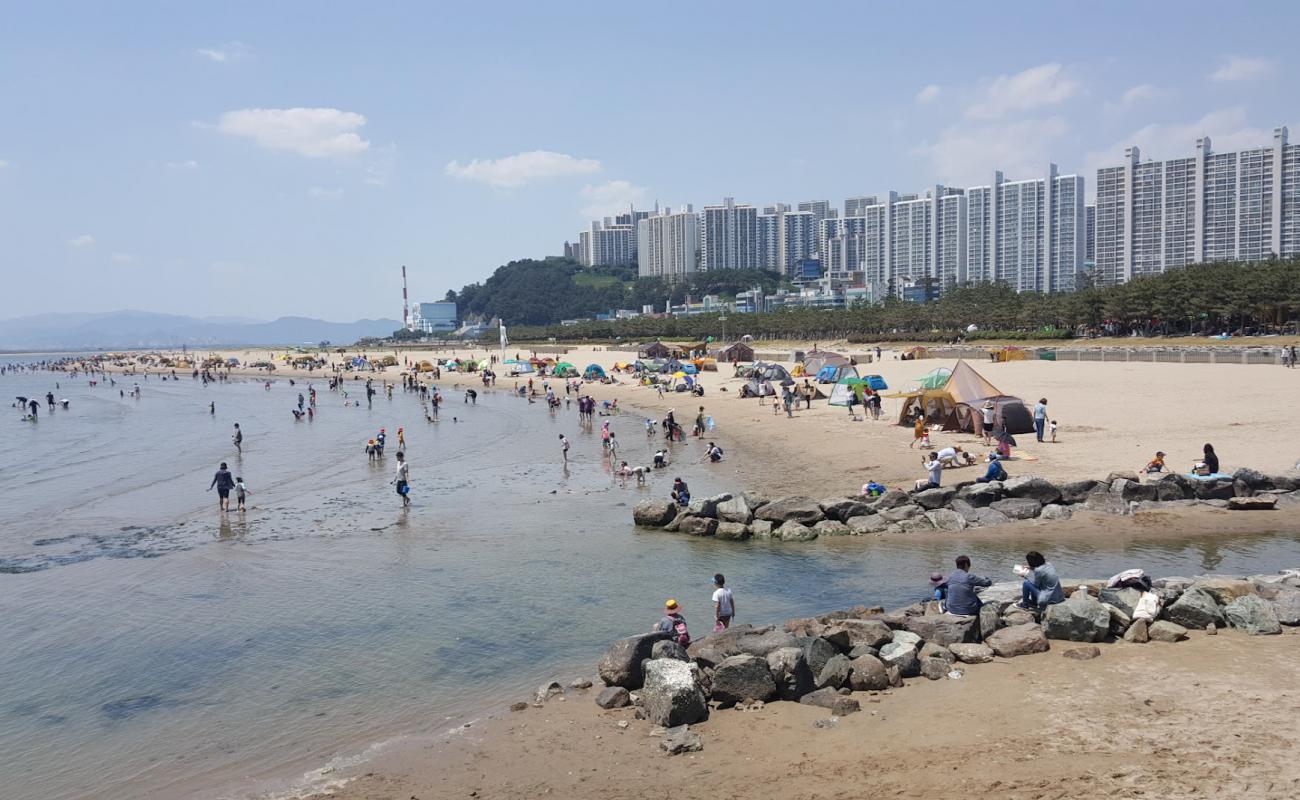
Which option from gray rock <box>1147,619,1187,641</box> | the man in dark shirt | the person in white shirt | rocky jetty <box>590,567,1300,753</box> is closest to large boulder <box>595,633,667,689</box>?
rocky jetty <box>590,567,1300,753</box>

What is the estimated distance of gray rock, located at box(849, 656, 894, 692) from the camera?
942 centimetres

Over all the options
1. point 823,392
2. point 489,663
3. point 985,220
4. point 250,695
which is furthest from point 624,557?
point 985,220

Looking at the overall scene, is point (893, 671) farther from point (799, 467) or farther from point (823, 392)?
point (823, 392)

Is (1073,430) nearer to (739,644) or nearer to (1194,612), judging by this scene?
(1194,612)

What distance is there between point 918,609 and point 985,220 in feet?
591

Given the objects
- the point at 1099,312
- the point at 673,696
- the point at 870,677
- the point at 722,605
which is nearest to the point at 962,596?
the point at 870,677

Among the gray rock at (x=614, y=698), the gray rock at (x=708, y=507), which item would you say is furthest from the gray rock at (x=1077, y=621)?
the gray rock at (x=708, y=507)

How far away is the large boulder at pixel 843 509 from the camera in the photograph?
1802 centimetres

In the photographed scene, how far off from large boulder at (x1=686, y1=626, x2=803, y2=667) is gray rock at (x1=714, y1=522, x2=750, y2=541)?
21.8 feet

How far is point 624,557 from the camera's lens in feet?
54.9

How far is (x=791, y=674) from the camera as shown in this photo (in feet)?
30.9

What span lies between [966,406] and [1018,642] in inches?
718

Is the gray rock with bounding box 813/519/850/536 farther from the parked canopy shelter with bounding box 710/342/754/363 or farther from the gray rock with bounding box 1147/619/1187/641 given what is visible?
the parked canopy shelter with bounding box 710/342/754/363

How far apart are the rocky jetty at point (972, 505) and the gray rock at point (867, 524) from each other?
0.02 meters
